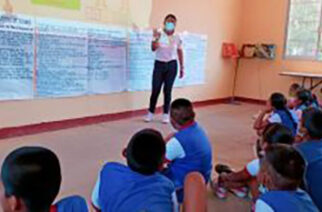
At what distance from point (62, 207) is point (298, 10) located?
22.0 feet

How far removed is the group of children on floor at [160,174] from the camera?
1.02m

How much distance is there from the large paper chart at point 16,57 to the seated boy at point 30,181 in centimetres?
294

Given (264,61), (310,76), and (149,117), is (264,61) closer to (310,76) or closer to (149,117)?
(310,76)

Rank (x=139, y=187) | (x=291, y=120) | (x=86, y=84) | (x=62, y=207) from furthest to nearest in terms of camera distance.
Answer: (x=86, y=84), (x=291, y=120), (x=139, y=187), (x=62, y=207)

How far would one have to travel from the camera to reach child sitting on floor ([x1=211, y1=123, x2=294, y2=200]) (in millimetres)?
2088

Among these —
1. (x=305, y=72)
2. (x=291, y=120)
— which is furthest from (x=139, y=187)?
(x=305, y=72)

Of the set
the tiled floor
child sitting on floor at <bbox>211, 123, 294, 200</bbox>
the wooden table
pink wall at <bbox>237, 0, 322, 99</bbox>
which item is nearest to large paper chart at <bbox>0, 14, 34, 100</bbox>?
the tiled floor

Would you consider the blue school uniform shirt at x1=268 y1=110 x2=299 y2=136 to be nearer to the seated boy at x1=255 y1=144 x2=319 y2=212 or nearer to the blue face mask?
the seated boy at x1=255 y1=144 x2=319 y2=212

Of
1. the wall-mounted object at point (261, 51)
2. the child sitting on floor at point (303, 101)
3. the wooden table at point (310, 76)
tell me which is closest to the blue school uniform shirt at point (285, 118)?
the child sitting on floor at point (303, 101)

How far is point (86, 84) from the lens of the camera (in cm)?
456

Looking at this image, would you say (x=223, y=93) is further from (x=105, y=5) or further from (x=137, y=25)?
(x=105, y=5)

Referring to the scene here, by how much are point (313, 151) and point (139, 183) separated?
1.03 m

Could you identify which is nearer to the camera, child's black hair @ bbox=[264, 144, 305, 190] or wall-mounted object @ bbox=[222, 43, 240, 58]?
child's black hair @ bbox=[264, 144, 305, 190]

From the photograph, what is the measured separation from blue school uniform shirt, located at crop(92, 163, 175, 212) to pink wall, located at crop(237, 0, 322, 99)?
20.0 ft
